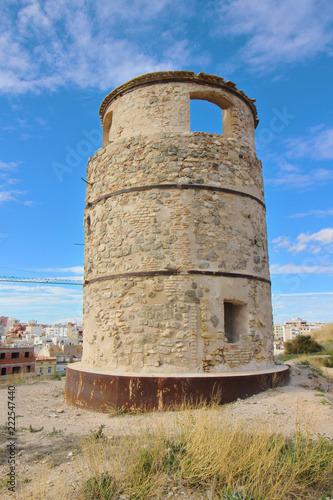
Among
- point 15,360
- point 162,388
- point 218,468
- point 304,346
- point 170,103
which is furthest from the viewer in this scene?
point 15,360

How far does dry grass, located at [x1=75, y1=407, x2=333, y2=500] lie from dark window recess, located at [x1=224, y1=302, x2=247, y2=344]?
3.67 metres

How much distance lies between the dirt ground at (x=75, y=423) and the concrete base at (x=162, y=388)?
0.18 metres

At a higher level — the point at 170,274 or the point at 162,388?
the point at 170,274

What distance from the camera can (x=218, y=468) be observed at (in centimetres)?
372

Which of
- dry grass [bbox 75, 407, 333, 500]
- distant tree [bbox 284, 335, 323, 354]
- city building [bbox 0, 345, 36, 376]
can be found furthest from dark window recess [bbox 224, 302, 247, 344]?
city building [bbox 0, 345, 36, 376]

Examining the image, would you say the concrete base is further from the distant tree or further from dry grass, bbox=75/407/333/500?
the distant tree

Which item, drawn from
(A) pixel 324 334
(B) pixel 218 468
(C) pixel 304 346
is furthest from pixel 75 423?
(A) pixel 324 334

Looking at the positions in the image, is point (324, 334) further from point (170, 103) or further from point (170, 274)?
point (170, 103)

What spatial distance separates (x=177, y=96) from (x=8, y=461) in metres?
7.58

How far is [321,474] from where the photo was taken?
3818 millimetres

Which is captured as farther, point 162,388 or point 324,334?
point 324,334

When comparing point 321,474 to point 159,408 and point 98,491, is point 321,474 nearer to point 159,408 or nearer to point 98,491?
point 98,491

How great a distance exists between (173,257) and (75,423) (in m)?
3.52

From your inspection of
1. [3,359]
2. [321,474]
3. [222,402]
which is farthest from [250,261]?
[3,359]
